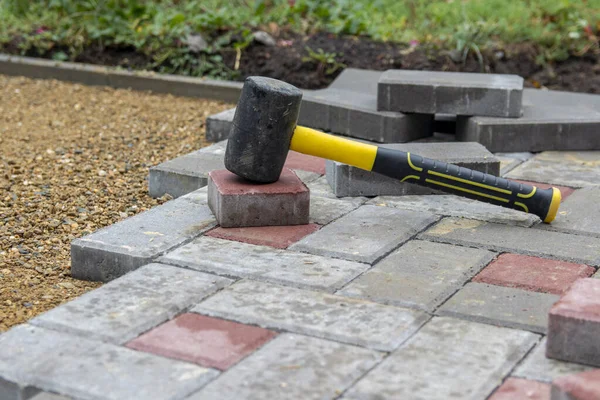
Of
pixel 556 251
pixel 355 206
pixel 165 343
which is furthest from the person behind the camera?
pixel 355 206

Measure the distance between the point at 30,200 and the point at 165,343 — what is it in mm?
1971

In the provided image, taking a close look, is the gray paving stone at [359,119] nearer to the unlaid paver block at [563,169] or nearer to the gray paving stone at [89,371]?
the unlaid paver block at [563,169]

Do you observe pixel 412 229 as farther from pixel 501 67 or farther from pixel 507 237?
pixel 501 67

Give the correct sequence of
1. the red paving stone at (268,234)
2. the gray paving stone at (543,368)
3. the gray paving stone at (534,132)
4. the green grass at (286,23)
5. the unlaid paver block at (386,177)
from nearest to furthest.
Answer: the gray paving stone at (543,368) < the red paving stone at (268,234) < the unlaid paver block at (386,177) < the gray paving stone at (534,132) < the green grass at (286,23)

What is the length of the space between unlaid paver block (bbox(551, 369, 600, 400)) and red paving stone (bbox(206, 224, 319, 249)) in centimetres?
150

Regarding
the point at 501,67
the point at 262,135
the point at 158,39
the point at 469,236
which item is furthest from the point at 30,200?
the point at 501,67

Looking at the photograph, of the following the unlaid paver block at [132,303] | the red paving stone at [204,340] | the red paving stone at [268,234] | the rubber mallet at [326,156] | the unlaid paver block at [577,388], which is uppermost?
the rubber mallet at [326,156]

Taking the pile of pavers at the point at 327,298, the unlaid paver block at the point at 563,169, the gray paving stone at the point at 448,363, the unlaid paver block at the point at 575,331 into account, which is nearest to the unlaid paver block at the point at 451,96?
the unlaid paver block at the point at 563,169

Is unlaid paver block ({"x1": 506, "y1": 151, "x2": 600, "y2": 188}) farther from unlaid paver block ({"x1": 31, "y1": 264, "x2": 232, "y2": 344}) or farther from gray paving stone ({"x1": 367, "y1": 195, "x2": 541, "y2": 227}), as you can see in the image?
unlaid paver block ({"x1": 31, "y1": 264, "x2": 232, "y2": 344})

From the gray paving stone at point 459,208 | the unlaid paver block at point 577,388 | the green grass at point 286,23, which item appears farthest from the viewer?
the green grass at point 286,23

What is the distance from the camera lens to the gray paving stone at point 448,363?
8.32 ft

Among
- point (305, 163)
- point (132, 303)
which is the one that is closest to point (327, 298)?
point (132, 303)

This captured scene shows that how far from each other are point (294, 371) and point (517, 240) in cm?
147

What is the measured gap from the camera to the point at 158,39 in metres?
7.28
